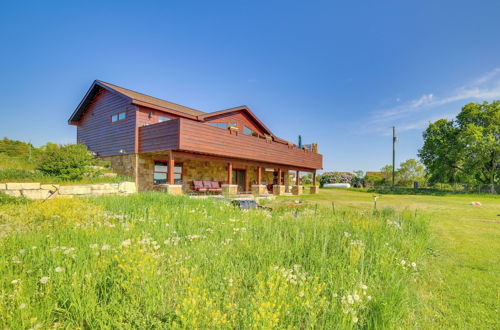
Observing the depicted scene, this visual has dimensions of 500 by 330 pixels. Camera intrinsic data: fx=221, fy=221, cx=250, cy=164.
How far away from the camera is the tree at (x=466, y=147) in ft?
83.5

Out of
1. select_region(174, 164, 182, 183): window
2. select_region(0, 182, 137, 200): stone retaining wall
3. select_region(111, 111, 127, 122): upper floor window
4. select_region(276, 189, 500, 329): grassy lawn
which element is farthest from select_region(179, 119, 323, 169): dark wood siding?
select_region(276, 189, 500, 329): grassy lawn

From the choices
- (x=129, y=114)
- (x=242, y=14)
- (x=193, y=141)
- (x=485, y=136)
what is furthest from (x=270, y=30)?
(x=485, y=136)

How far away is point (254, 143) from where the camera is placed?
53.6 feet

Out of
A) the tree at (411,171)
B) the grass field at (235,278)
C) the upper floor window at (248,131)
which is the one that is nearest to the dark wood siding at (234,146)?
the upper floor window at (248,131)

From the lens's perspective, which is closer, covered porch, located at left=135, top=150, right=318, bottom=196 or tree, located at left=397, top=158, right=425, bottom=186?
covered porch, located at left=135, top=150, right=318, bottom=196

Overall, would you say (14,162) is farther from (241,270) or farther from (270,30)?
(270,30)

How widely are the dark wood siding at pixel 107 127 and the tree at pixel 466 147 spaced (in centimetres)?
3439

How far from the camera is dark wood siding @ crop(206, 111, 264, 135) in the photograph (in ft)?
55.6

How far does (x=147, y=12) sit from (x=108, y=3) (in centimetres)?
163

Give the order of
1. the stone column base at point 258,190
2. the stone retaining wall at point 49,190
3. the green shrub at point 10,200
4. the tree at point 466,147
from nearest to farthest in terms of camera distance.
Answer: the green shrub at point 10,200 < the stone retaining wall at point 49,190 < the stone column base at point 258,190 < the tree at point 466,147

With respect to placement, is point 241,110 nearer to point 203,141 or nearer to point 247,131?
point 247,131

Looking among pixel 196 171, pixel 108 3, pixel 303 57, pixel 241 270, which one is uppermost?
pixel 303 57

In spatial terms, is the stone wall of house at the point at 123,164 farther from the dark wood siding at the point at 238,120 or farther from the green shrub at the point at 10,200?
the green shrub at the point at 10,200

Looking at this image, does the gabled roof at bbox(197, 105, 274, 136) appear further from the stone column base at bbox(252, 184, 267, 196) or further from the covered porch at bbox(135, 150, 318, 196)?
the stone column base at bbox(252, 184, 267, 196)
